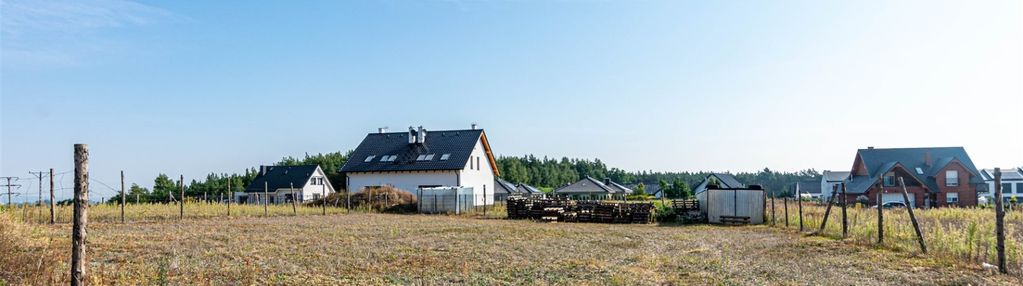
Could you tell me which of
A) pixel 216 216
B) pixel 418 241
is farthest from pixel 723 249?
pixel 216 216

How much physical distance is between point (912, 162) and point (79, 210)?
198 feet

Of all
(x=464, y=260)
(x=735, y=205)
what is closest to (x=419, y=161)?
(x=735, y=205)

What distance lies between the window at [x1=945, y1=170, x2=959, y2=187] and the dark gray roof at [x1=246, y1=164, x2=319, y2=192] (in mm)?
50888

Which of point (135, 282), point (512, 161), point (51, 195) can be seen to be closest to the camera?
point (135, 282)

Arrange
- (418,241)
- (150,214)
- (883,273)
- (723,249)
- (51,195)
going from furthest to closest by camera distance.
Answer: (150,214)
(51,195)
(418,241)
(723,249)
(883,273)

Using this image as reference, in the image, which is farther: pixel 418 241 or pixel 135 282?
pixel 418 241

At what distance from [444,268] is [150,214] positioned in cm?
1839

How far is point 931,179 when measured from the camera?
53.6 metres

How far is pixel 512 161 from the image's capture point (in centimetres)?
10888

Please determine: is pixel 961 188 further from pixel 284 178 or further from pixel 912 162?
pixel 284 178

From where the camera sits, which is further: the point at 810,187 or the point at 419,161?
the point at 810,187

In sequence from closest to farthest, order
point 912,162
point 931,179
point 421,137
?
1. point 421,137
2. point 931,179
3. point 912,162

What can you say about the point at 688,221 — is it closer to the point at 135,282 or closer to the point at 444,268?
the point at 444,268

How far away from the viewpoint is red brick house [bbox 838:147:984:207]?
172ft
